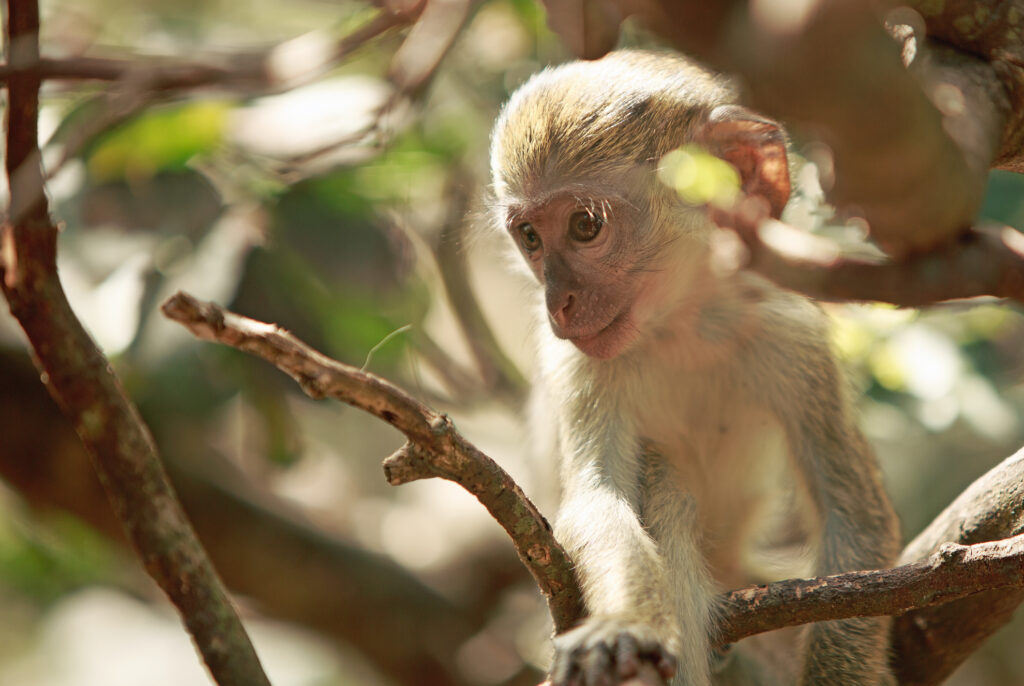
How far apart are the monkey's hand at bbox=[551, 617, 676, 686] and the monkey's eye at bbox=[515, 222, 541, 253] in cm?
132

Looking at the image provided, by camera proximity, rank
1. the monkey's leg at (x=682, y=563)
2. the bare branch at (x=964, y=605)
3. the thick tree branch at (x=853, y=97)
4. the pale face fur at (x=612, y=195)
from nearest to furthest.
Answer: the thick tree branch at (x=853, y=97)
the bare branch at (x=964, y=605)
the monkey's leg at (x=682, y=563)
the pale face fur at (x=612, y=195)

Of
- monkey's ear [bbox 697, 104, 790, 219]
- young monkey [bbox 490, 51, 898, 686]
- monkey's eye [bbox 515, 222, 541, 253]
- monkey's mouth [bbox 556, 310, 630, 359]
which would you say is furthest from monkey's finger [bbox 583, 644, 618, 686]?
monkey's eye [bbox 515, 222, 541, 253]

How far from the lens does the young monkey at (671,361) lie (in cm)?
301

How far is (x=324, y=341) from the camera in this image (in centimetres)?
391

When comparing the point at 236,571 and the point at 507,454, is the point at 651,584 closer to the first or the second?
the point at 236,571

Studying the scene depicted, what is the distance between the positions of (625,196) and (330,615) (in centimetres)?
271

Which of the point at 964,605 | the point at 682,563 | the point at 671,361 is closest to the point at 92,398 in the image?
the point at 682,563

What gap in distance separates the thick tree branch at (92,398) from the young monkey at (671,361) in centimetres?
96

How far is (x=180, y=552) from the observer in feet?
7.84

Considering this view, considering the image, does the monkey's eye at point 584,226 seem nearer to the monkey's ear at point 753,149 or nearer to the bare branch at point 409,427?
the monkey's ear at point 753,149

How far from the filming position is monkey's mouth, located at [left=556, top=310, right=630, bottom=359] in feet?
10.0

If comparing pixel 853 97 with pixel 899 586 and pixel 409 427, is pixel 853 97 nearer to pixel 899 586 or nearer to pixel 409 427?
pixel 409 427

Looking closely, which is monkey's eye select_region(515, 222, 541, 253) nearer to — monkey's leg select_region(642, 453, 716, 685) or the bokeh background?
the bokeh background

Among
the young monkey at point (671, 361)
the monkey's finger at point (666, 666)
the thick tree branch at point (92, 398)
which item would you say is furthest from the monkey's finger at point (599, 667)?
the thick tree branch at point (92, 398)
